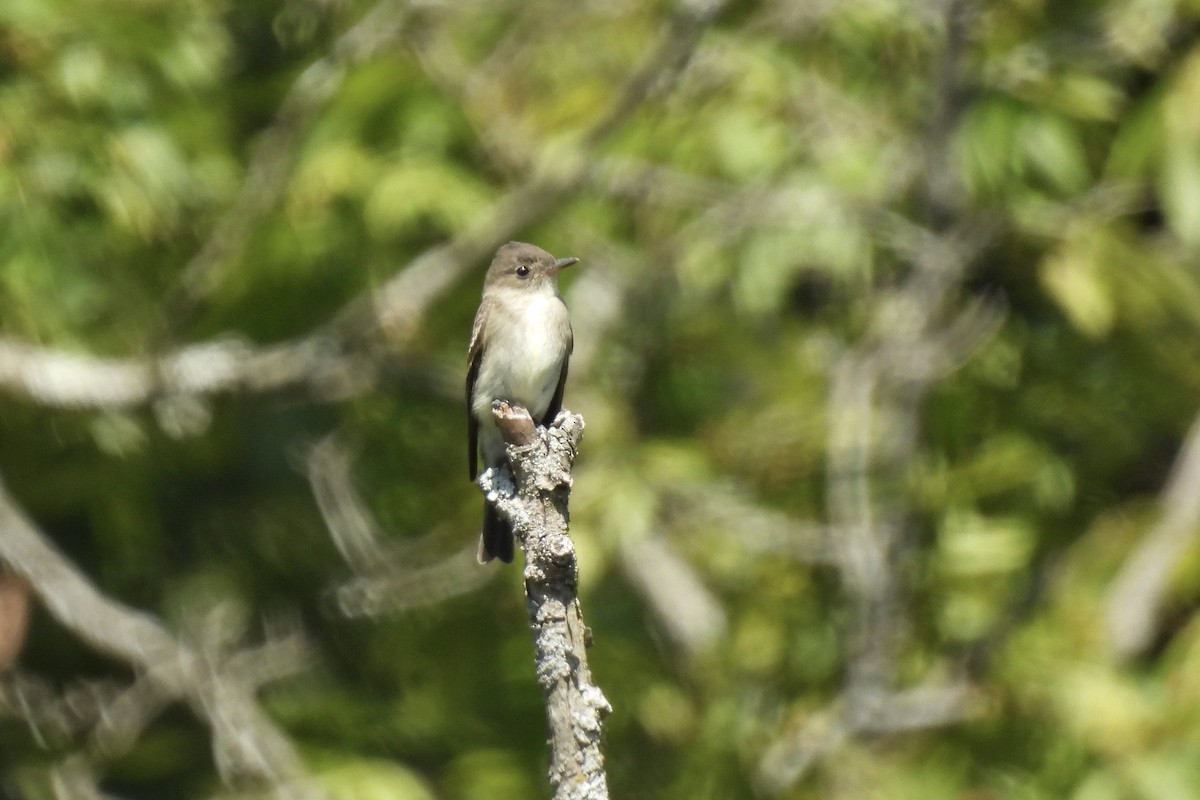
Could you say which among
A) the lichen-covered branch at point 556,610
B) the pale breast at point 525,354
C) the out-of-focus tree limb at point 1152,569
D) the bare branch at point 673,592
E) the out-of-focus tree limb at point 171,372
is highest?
the bare branch at point 673,592

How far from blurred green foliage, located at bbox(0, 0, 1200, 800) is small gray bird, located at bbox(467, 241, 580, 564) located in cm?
30

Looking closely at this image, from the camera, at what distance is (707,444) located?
21.1 ft

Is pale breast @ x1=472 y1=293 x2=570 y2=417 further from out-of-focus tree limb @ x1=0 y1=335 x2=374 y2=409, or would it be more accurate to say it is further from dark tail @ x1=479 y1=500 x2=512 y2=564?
out-of-focus tree limb @ x1=0 y1=335 x2=374 y2=409

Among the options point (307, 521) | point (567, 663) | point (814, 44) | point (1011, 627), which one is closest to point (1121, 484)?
point (1011, 627)

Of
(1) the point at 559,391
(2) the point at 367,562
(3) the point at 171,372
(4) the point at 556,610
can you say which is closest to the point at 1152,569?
(1) the point at 559,391

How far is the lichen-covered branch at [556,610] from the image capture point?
2.31 meters

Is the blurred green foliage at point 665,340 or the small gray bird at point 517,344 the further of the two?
the blurred green foliage at point 665,340

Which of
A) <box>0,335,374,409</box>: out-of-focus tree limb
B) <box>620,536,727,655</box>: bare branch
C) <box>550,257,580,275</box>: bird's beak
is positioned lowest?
<box>550,257,580,275</box>: bird's beak

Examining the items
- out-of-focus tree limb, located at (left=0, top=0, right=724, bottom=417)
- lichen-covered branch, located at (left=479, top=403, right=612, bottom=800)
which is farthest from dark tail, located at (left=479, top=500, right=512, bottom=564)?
lichen-covered branch, located at (left=479, top=403, right=612, bottom=800)

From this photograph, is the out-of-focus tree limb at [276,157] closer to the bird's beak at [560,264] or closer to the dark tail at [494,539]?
the bird's beak at [560,264]

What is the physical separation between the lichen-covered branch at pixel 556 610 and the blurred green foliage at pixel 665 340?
228 cm

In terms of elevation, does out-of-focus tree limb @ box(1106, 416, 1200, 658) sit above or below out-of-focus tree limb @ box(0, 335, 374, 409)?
below

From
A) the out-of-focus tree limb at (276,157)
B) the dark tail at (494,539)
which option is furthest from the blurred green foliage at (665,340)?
the dark tail at (494,539)

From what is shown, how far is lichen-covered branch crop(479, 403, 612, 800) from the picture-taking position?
2.31 meters
